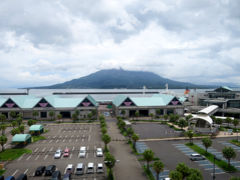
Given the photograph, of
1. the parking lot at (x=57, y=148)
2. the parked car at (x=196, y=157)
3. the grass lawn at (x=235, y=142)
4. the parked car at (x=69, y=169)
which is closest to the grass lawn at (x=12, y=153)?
the parking lot at (x=57, y=148)

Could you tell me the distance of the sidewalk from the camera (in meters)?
26.9

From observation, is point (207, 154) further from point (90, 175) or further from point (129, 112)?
point (129, 112)

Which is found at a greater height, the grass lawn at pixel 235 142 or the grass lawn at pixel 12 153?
the grass lawn at pixel 12 153

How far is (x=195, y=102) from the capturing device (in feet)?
338

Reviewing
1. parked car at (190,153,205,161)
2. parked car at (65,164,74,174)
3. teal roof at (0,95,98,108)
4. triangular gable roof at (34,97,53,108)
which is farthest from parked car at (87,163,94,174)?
triangular gable roof at (34,97,53,108)

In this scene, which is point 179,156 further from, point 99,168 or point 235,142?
point 235,142

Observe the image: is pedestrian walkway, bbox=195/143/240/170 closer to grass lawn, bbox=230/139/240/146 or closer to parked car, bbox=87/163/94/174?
grass lawn, bbox=230/139/240/146

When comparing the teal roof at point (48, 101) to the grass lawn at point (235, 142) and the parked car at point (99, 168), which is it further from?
the grass lawn at point (235, 142)

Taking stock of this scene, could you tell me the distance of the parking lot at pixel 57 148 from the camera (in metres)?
29.3

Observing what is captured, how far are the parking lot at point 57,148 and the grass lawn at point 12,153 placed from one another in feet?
3.61

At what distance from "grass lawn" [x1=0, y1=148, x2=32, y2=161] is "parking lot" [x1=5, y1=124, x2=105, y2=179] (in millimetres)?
1099

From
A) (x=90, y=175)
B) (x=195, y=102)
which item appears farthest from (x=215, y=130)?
(x=195, y=102)

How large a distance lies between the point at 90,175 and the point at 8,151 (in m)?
21.0

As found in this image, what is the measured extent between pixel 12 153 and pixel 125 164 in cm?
2295
